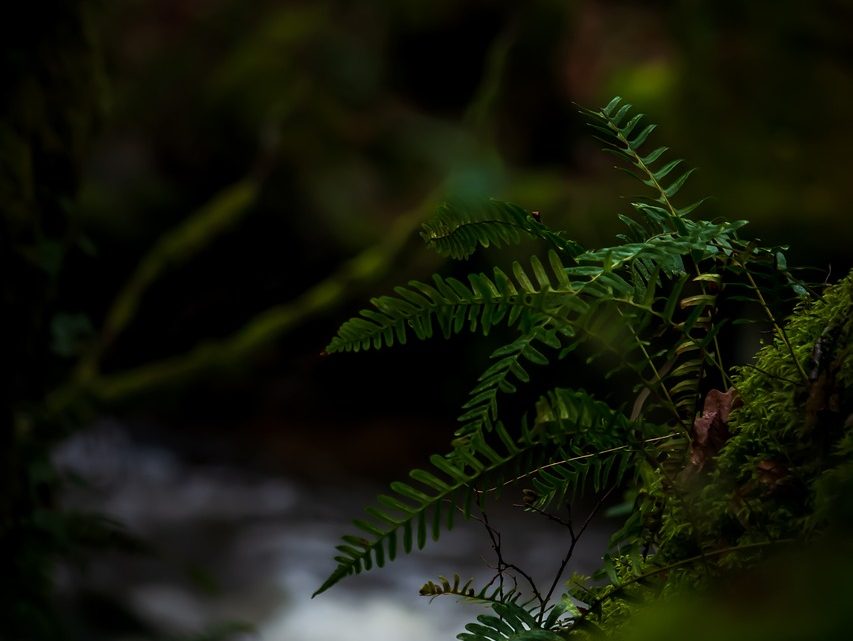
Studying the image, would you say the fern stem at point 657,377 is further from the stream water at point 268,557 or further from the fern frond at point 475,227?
the stream water at point 268,557

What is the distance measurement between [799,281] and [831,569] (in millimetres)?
571

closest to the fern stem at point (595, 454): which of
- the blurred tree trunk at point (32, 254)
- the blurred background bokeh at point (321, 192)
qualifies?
the blurred tree trunk at point (32, 254)

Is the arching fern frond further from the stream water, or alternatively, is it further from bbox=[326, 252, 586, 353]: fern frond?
the stream water

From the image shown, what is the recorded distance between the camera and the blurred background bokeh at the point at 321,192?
4.73m

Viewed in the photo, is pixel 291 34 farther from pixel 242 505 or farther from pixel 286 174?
pixel 242 505

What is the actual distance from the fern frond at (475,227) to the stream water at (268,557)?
3559 mm

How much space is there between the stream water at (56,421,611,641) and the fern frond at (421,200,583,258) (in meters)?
3.56

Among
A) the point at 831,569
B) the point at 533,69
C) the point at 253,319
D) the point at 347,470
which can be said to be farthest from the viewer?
the point at 533,69

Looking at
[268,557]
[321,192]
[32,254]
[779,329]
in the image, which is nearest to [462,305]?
[779,329]

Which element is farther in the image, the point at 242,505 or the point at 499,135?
the point at 499,135

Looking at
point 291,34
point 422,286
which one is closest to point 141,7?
point 291,34

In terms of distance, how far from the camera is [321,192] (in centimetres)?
709

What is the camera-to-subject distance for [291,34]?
827 centimetres

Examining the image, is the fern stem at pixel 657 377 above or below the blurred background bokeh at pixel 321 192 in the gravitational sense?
below
